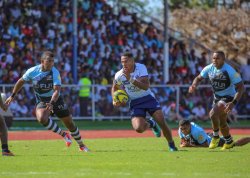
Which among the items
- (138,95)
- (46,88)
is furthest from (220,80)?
(46,88)

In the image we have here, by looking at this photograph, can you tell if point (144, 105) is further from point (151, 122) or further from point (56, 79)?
point (56, 79)

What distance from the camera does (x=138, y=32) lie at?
3559 cm

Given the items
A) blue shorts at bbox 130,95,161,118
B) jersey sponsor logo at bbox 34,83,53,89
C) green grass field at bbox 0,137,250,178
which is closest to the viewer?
green grass field at bbox 0,137,250,178

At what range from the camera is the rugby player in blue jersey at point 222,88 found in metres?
16.3

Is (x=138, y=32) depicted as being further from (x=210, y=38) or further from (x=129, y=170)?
(x=129, y=170)

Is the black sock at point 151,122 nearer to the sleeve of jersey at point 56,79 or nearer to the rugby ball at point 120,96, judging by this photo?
the rugby ball at point 120,96

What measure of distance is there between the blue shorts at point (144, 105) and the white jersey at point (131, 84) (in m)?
0.09

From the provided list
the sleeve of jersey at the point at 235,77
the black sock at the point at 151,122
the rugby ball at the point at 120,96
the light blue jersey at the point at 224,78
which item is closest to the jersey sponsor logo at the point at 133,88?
the rugby ball at the point at 120,96

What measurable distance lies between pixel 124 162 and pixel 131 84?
92.9 inches

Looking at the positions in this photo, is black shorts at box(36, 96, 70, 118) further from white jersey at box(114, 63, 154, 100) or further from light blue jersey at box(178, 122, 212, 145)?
light blue jersey at box(178, 122, 212, 145)

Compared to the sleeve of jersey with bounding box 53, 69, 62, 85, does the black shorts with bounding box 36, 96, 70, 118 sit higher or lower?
lower

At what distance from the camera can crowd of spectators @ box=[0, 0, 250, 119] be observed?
3047cm

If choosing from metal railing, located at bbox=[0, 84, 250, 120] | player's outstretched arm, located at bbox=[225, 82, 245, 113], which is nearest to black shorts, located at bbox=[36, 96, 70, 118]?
player's outstretched arm, located at bbox=[225, 82, 245, 113]

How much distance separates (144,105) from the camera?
16.1 meters
